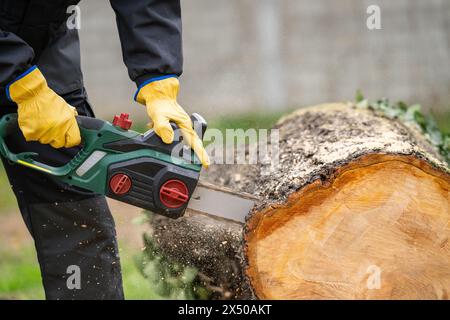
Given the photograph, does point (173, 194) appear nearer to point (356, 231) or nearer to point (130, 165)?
point (130, 165)

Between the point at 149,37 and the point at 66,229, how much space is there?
3.02 ft

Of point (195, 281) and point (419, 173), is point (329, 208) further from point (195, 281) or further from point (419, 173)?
point (195, 281)

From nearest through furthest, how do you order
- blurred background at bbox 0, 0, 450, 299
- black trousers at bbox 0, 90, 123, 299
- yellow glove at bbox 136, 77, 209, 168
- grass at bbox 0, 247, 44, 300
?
1. yellow glove at bbox 136, 77, 209, 168
2. black trousers at bbox 0, 90, 123, 299
3. grass at bbox 0, 247, 44, 300
4. blurred background at bbox 0, 0, 450, 299

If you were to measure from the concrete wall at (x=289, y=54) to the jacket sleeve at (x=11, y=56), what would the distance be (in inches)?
199

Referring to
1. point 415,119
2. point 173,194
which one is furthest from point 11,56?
point 415,119

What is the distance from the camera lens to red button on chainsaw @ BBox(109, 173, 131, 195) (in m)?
2.59

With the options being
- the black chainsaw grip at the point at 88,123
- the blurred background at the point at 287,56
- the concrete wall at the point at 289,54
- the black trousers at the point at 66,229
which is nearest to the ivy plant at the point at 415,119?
the black trousers at the point at 66,229

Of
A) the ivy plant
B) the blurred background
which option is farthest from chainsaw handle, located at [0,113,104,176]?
the blurred background

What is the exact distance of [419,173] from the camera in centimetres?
252

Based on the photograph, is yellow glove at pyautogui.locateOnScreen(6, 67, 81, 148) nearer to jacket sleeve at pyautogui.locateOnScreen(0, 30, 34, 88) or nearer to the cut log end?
jacket sleeve at pyautogui.locateOnScreen(0, 30, 34, 88)

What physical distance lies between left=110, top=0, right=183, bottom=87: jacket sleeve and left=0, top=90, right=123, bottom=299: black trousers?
0.37m

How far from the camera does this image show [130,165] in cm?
257

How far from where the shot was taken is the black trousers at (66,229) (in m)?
2.84

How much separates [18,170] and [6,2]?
70 cm
